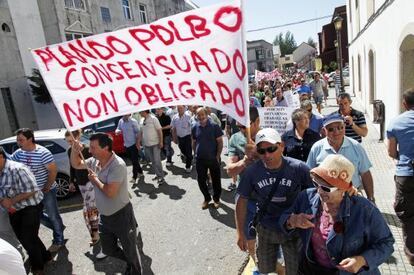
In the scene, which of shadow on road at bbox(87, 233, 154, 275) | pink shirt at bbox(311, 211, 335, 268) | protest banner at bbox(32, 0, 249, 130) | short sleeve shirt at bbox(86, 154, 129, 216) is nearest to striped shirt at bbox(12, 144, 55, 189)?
shadow on road at bbox(87, 233, 154, 275)

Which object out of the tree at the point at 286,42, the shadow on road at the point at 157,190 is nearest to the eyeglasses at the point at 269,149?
the shadow on road at the point at 157,190

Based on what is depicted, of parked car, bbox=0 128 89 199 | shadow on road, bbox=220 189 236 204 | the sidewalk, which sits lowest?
shadow on road, bbox=220 189 236 204

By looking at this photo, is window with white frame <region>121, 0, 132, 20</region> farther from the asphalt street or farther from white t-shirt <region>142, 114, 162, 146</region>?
the asphalt street

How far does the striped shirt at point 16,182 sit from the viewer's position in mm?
4227

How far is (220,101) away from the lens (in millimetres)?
3115

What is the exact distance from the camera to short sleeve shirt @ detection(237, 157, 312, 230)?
2934 millimetres

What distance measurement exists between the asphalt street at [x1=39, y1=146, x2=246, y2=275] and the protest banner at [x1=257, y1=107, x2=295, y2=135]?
163cm

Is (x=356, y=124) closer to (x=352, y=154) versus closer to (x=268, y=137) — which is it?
(x=352, y=154)

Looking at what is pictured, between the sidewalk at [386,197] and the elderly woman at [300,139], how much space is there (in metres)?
1.50

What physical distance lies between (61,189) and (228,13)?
6.38 meters

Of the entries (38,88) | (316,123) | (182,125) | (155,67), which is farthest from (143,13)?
(155,67)

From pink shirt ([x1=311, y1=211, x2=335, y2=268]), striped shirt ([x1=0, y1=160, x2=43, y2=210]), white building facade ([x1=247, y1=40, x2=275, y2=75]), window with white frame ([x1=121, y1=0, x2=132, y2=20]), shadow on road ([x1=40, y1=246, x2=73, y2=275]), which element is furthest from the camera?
white building facade ([x1=247, y1=40, x2=275, y2=75])

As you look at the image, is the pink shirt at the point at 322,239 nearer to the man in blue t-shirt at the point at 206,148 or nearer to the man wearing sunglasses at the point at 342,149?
the man wearing sunglasses at the point at 342,149

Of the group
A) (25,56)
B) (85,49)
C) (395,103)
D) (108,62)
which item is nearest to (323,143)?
(108,62)
